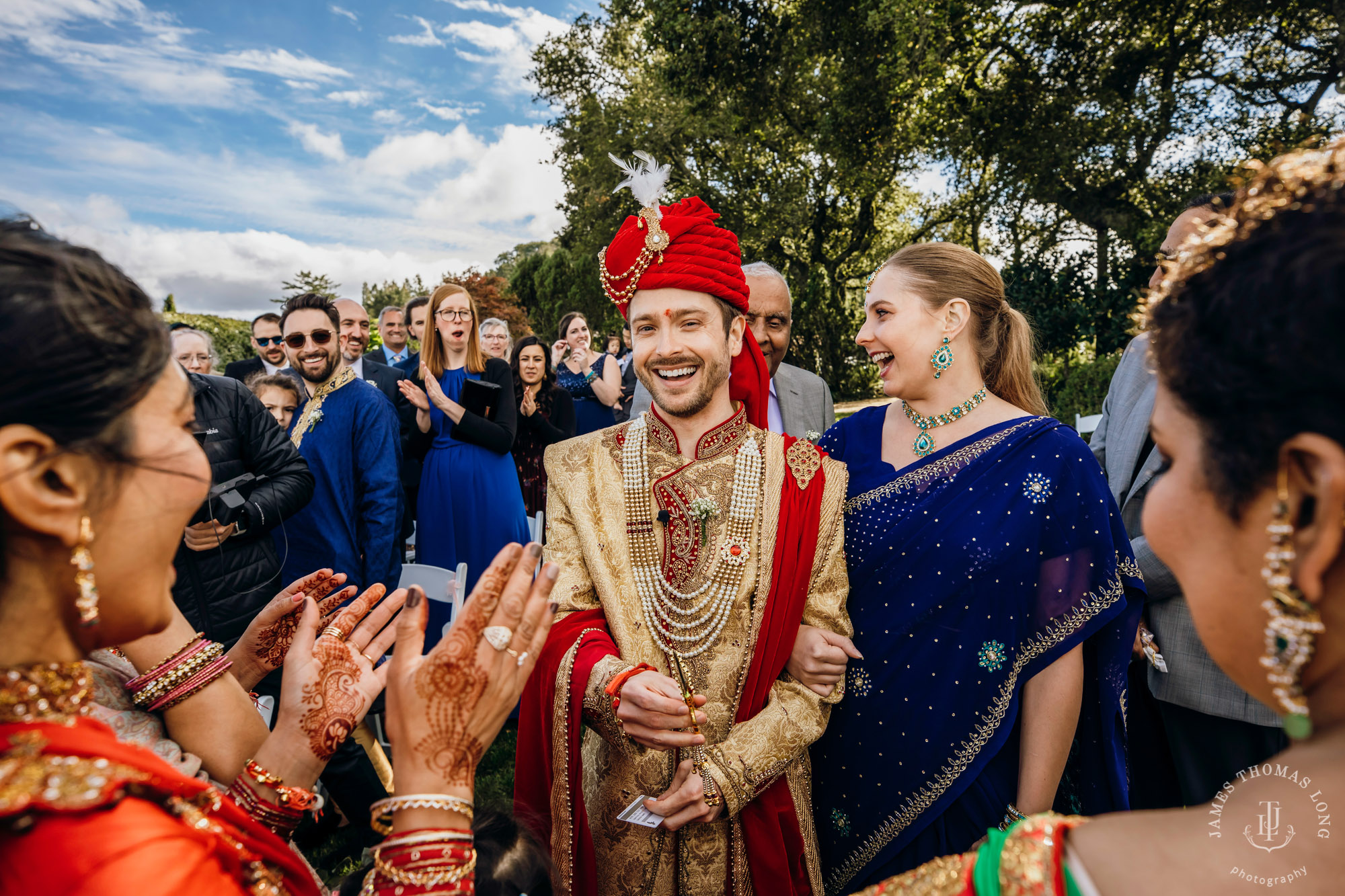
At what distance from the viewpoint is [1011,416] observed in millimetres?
2227

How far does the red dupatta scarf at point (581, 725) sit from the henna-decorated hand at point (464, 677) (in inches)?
24.3

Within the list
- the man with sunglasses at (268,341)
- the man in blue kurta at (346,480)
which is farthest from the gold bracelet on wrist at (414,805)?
the man with sunglasses at (268,341)

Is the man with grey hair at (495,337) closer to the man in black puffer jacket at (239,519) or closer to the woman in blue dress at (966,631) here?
the man in black puffer jacket at (239,519)

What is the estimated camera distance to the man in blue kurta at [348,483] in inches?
157

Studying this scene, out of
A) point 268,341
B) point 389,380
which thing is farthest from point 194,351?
point 268,341

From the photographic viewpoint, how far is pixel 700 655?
1.91m

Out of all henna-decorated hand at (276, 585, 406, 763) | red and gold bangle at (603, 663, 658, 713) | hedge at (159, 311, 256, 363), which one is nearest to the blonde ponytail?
red and gold bangle at (603, 663, 658, 713)

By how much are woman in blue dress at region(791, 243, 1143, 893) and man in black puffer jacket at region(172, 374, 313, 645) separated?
260cm

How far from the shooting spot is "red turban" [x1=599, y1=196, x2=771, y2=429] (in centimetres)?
203

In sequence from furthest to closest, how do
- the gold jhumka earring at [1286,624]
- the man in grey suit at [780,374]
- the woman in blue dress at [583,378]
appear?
1. the woman in blue dress at [583,378]
2. the man in grey suit at [780,374]
3. the gold jhumka earring at [1286,624]

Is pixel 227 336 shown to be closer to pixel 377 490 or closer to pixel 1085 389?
pixel 377 490

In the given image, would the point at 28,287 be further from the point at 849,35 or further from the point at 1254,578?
the point at 849,35

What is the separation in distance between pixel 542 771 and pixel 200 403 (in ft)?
7.86

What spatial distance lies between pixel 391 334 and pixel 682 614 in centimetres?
644
